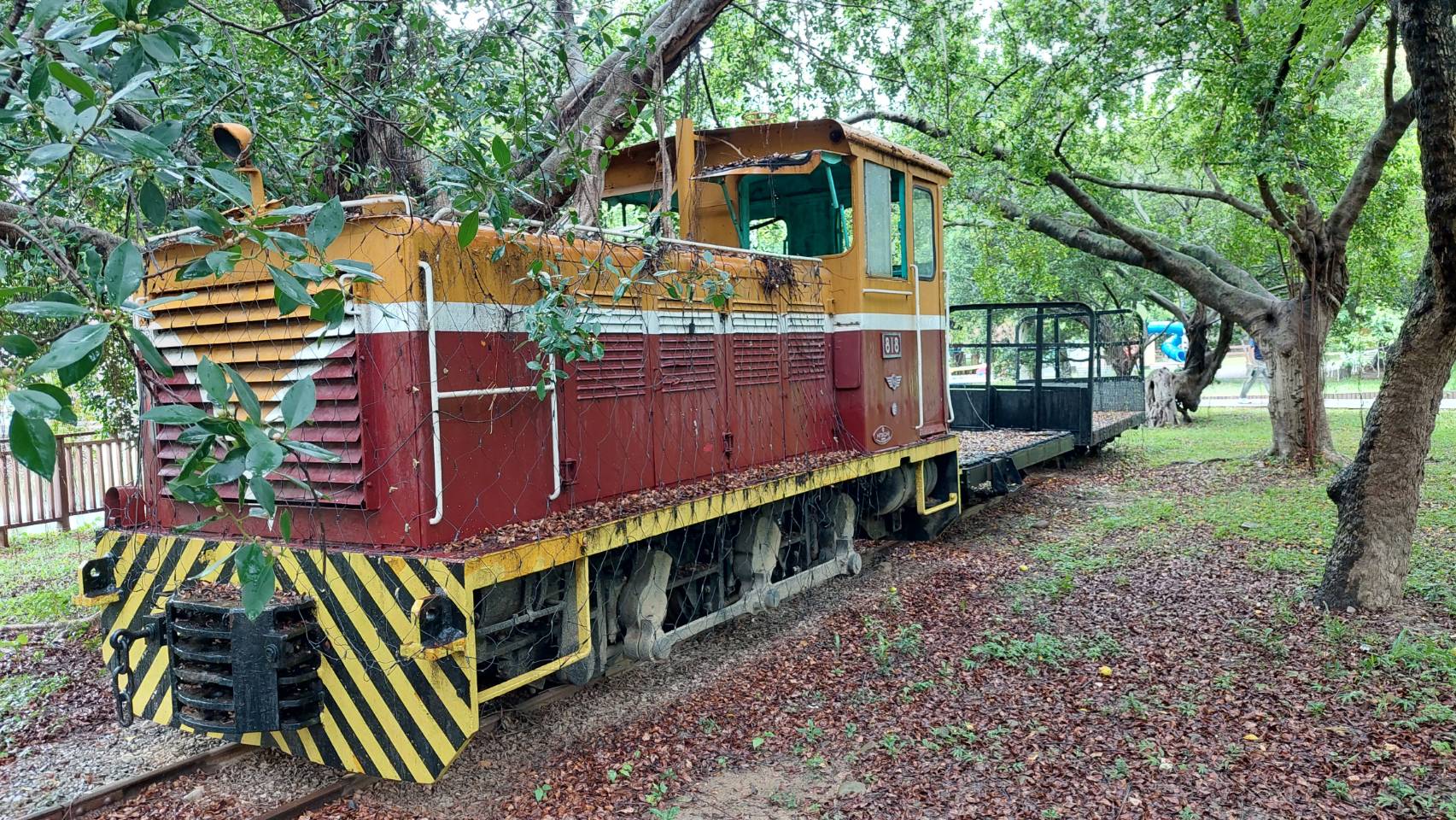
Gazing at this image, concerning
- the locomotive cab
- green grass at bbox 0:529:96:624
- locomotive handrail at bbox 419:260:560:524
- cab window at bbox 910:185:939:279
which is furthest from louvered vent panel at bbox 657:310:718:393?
green grass at bbox 0:529:96:624

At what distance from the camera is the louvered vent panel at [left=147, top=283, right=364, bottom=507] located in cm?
392

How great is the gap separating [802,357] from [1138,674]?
9.29 feet

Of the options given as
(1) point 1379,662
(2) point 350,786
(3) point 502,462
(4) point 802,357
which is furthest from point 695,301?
(1) point 1379,662

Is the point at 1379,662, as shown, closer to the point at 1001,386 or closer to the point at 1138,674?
the point at 1138,674

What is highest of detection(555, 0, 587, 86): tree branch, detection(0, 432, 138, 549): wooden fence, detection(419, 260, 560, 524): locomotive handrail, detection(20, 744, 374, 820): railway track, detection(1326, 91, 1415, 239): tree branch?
detection(555, 0, 587, 86): tree branch

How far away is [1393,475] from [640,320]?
179 inches

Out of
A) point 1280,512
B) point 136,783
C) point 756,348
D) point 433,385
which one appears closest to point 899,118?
point 1280,512

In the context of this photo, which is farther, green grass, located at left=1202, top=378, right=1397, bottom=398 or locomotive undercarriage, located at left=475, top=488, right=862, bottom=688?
green grass, located at left=1202, top=378, right=1397, bottom=398

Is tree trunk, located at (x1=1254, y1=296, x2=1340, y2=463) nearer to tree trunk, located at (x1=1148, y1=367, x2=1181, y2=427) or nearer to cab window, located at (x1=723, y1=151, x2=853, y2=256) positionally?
tree trunk, located at (x1=1148, y1=367, x2=1181, y2=427)

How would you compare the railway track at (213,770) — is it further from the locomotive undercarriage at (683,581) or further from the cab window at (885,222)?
the cab window at (885,222)

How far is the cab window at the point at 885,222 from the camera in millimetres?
6742

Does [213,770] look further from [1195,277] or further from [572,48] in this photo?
[1195,277]

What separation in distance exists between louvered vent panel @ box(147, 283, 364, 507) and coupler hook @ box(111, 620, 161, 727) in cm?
75

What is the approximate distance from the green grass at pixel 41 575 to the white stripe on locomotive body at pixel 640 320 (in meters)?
4.02
